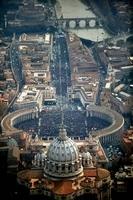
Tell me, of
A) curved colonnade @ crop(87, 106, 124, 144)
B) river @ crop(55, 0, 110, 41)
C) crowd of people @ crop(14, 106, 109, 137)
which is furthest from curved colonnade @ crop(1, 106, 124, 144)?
river @ crop(55, 0, 110, 41)

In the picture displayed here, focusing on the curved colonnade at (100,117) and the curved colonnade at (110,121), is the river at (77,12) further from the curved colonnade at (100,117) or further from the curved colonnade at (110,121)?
the curved colonnade at (100,117)

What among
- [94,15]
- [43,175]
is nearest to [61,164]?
[43,175]

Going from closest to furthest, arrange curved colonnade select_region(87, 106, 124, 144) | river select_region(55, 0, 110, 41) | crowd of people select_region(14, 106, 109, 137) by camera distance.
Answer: curved colonnade select_region(87, 106, 124, 144)
crowd of people select_region(14, 106, 109, 137)
river select_region(55, 0, 110, 41)

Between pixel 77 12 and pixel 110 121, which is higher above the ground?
pixel 77 12

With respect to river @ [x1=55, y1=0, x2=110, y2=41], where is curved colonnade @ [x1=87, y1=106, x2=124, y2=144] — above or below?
below

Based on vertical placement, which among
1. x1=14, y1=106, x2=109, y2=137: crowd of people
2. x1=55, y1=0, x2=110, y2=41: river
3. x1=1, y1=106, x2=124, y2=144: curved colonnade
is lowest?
x1=14, y1=106, x2=109, y2=137: crowd of people

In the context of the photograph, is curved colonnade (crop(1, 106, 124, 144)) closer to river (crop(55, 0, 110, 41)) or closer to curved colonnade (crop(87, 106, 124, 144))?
curved colonnade (crop(87, 106, 124, 144))

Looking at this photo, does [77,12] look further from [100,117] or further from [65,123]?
[65,123]

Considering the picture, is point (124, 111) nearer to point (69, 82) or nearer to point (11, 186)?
point (69, 82)

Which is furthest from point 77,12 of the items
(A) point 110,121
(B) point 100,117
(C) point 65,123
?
(C) point 65,123
